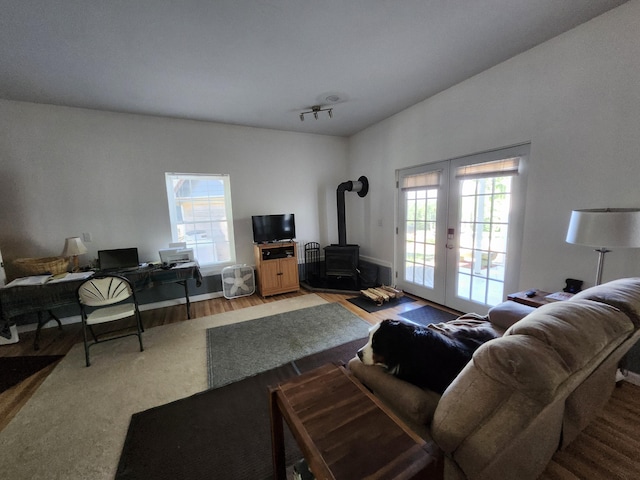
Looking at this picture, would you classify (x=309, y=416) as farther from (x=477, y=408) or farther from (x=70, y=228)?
(x=70, y=228)

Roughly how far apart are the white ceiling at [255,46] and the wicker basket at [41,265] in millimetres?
1833

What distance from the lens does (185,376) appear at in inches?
84.1

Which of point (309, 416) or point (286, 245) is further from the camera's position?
point (286, 245)

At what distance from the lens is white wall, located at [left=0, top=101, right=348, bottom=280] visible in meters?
2.93

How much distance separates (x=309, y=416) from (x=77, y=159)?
4.12 m

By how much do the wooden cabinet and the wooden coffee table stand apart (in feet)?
9.60

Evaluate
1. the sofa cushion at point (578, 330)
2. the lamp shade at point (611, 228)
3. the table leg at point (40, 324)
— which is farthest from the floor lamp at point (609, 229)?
the table leg at point (40, 324)

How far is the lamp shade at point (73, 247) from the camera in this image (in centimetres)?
296

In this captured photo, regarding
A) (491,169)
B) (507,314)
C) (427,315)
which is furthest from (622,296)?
(427,315)

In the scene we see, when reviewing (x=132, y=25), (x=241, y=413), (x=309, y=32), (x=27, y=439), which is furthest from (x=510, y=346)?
(x=132, y=25)

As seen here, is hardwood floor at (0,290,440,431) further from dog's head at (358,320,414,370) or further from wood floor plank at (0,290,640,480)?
dog's head at (358,320,414,370)

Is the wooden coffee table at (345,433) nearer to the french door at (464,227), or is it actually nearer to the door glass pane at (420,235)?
the french door at (464,227)

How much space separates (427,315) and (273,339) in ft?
6.28

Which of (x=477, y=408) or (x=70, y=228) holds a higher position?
(x=70, y=228)
